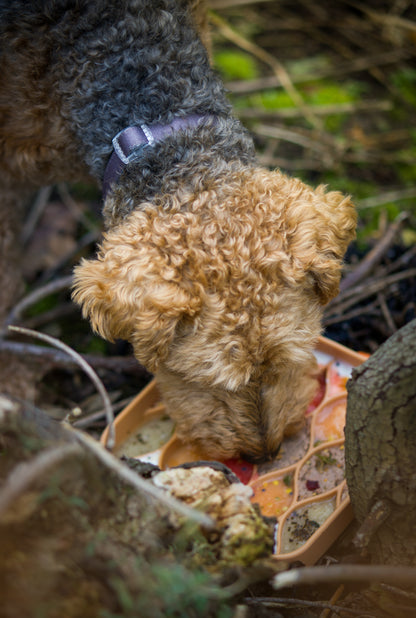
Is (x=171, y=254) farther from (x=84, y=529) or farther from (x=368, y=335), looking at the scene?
(x=368, y=335)

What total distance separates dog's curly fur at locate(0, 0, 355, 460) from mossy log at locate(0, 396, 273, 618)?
670 millimetres

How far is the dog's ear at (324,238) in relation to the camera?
2.13 m

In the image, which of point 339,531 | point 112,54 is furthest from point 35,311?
point 339,531

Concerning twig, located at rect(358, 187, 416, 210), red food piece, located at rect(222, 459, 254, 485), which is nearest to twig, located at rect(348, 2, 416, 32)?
twig, located at rect(358, 187, 416, 210)

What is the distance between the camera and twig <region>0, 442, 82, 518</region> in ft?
3.38

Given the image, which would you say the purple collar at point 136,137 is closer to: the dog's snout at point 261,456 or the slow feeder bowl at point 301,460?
the slow feeder bowl at point 301,460

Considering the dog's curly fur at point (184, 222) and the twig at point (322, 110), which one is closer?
the dog's curly fur at point (184, 222)

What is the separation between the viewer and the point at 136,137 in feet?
7.92

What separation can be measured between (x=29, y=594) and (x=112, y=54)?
2.36 meters

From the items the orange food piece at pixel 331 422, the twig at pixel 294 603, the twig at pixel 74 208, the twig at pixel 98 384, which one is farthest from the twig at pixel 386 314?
the twig at pixel 74 208

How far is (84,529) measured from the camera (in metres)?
1.24

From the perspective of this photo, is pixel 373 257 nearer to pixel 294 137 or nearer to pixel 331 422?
pixel 331 422

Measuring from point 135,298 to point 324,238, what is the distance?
0.87 m

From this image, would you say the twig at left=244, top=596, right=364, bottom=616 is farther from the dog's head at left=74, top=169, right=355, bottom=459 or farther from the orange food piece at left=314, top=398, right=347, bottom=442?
the orange food piece at left=314, top=398, right=347, bottom=442
